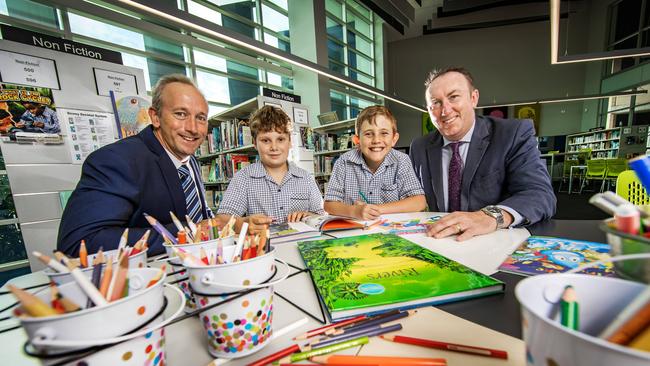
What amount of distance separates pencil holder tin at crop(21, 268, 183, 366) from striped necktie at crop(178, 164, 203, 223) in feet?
3.80

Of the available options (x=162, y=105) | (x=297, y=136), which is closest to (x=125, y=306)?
(x=162, y=105)

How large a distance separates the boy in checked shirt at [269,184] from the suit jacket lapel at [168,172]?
0.45m

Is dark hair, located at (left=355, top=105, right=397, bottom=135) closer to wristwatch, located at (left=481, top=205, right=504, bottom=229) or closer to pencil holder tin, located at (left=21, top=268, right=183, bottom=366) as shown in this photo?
wristwatch, located at (left=481, top=205, right=504, bottom=229)

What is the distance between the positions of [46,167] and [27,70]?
0.76 metres

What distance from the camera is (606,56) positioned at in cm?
330

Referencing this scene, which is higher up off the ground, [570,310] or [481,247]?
[570,310]

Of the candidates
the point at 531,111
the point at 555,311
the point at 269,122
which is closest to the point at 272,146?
the point at 269,122

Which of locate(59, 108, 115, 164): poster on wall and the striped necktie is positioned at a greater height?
locate(59, 108, 115, 164): poster on wall

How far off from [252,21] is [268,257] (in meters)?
6.74

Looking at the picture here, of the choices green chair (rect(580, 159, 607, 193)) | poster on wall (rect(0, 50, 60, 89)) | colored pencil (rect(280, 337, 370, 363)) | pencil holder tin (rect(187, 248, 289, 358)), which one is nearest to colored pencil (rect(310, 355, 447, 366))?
colored pencil (rect(280, 337, 370, 363))

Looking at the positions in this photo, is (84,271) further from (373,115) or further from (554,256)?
(373,115)

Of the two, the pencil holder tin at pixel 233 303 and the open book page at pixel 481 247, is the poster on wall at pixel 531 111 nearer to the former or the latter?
the open book page at pixel 481 247

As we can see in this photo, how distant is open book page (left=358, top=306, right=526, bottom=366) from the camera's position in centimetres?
35

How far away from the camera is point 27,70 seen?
2.07 m
